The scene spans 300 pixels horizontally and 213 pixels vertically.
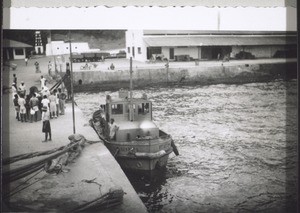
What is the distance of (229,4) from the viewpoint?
424 centimetres

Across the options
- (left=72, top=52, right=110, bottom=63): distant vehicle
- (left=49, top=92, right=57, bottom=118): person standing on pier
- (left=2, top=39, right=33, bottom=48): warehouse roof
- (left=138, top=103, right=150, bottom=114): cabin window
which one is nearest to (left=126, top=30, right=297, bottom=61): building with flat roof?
(left=72, top=52, right=110, bottom=63): distant vehicle

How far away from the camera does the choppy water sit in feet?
29.5

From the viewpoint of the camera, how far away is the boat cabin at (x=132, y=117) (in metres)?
10.2

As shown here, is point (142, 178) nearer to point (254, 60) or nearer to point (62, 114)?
point (62, 114)

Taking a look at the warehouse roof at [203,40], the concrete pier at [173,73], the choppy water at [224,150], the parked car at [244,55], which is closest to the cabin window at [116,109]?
the choppy water at [224,150]

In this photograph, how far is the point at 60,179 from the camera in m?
6.96

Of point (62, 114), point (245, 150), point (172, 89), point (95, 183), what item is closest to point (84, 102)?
point (172, 89)

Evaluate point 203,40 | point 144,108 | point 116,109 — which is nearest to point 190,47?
point 203,40

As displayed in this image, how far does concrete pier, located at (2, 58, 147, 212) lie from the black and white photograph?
0.03 meters

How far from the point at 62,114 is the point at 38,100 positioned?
1.82 metres

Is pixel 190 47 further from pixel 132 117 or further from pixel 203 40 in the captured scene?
pixel 132 117

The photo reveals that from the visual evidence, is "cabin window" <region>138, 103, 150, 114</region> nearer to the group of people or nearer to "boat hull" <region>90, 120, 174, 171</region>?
"boat hull" <region>90, 120, 174, 171</region>

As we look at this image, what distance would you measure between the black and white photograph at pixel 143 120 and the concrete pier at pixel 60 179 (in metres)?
0.03

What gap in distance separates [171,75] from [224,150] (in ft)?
32.0
